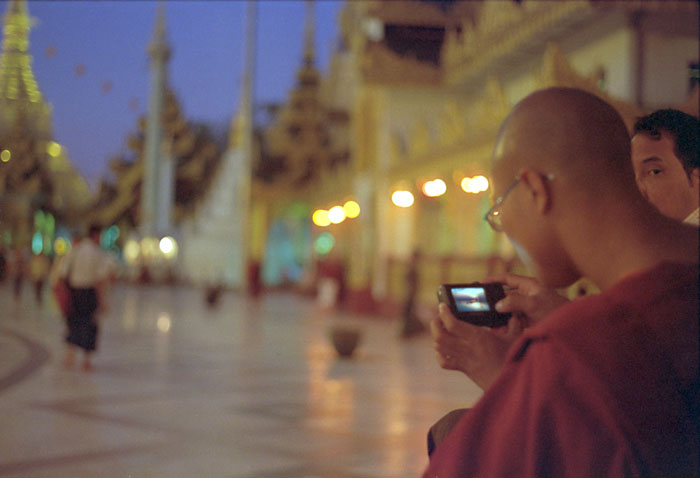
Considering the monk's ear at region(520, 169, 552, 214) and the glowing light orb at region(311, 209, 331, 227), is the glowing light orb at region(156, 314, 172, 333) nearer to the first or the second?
the glowing light orb at region(311, 209, 331, 227)

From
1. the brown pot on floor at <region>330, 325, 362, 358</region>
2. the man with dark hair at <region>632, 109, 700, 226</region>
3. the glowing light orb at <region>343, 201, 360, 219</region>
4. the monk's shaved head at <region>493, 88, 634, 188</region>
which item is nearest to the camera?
the monk's shaved head at <region>493, 88, 634, 188</region>

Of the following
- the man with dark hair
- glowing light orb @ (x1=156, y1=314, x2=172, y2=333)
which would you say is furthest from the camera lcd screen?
glowing light orb @ (x1=156, y1=314, x2=172, y2=333)

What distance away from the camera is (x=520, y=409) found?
1.54m

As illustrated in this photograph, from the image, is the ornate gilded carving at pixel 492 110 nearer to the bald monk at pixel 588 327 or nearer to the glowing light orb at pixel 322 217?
the bald monk at pixel 588 327

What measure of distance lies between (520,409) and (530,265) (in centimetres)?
37

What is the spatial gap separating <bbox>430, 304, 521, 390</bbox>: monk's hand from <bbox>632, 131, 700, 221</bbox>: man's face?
64 centimetres

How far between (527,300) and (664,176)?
2.06 feet

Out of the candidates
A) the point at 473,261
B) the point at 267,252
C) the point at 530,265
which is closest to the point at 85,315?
the point at 473,261

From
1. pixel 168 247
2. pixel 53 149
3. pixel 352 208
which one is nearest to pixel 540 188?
pixel 53 149

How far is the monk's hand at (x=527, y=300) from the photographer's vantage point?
2.03 m

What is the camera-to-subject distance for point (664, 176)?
2.44m

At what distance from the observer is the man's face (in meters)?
2.38

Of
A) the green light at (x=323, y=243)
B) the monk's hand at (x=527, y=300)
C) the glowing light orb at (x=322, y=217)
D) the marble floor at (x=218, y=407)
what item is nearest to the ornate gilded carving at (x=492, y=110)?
the marble floor at (x=218, y=407)

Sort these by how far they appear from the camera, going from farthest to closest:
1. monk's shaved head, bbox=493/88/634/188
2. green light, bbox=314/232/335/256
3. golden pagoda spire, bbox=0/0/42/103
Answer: green light, bbox=314/232/335/256, golden pagoda spire, bbox=0/0/42/103, monk's shaved head, bbox=493/88/634/188
